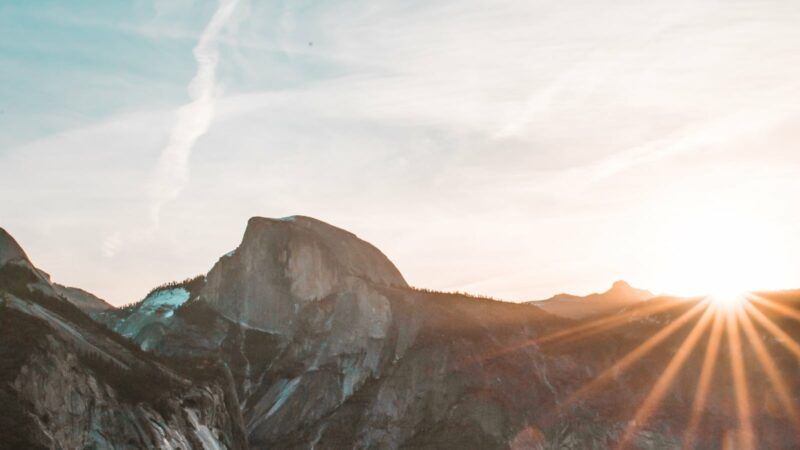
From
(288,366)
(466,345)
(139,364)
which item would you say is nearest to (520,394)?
(466,345)

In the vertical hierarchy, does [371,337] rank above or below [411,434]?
above

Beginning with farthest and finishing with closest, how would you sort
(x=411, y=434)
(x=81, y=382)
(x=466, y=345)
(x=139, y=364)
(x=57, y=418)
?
(x=466, y=345), (x=411, y=434), (x=139, y=364), (x=81, y=382), (x=57, y=418)

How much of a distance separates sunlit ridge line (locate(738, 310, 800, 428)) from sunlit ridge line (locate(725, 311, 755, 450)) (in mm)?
1868

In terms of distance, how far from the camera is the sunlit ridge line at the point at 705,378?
180 m

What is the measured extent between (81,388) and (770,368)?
108530 mm

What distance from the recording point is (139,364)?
470ft

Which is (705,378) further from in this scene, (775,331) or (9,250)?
(9,250)

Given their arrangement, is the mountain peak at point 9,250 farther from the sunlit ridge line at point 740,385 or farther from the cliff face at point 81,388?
the sunlit ridge line at point 740,385

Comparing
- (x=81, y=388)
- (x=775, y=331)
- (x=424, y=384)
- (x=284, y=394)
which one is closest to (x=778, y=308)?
(x=775, y=331)

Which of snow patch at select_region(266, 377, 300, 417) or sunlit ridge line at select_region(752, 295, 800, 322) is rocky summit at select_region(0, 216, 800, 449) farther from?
sunlit ridge line at select_region(752, 295, 800, 322)

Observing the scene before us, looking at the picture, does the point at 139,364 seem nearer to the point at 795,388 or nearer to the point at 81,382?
the point at 81,382

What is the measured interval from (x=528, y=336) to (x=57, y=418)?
101 metres

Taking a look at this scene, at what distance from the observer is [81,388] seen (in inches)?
4751

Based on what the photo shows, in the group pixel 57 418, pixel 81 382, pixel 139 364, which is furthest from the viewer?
pixel 139 364
